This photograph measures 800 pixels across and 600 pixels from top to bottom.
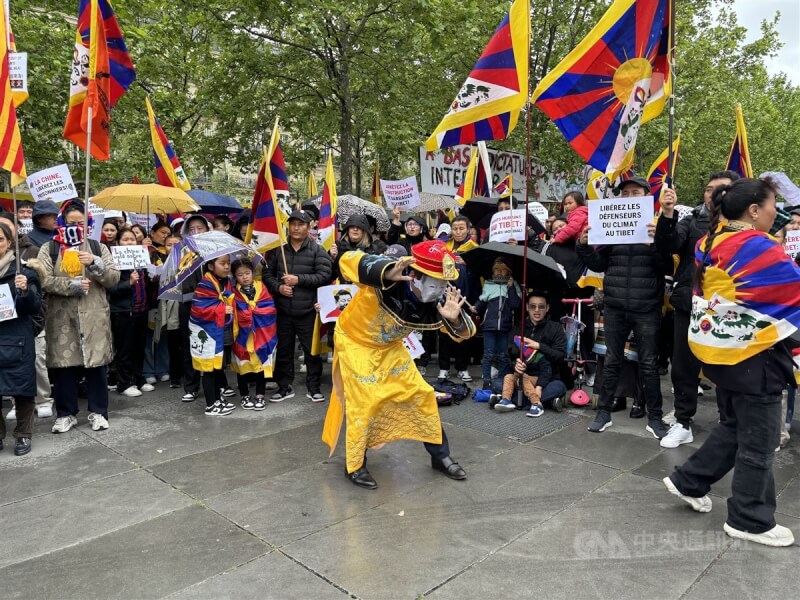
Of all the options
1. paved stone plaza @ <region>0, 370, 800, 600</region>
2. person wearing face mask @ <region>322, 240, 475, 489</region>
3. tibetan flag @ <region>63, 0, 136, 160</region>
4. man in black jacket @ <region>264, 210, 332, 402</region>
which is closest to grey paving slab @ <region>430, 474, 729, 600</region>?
paved stone plaza @ <region>0, 370, 800, 600</region>

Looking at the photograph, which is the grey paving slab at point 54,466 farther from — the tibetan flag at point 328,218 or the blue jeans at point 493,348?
the blue jeans at point 493,348

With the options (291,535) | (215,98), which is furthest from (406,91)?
(291,535)

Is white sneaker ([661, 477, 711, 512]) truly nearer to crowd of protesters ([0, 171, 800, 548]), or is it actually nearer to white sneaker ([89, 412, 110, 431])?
crowd of protesters ([0, 171, 800, 548])

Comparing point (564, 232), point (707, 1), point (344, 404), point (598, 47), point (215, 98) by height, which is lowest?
point (344, 404)

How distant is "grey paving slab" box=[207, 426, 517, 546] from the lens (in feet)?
12.1

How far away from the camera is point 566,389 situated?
19.9ft

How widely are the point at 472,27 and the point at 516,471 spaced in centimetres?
1150

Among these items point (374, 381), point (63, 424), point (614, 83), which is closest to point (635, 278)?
point (614, 83)

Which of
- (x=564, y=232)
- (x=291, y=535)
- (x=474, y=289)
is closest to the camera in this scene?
(x=291, y=535)

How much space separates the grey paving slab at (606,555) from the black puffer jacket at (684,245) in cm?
170

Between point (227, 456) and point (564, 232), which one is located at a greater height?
point (564, 232)

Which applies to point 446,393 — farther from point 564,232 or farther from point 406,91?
point 406,91

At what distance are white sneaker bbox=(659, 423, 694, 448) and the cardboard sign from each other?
3255mm

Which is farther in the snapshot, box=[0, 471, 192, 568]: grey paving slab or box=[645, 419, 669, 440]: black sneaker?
box=[645, 419, 669, 440]: black sneaker
